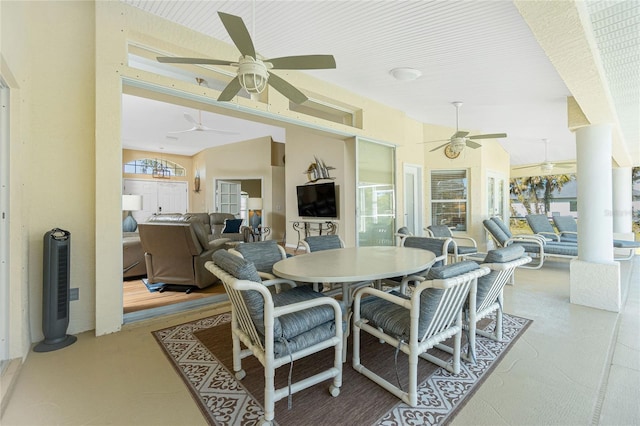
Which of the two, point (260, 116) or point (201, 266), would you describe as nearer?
point (260, 116)

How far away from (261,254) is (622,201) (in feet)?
29.1

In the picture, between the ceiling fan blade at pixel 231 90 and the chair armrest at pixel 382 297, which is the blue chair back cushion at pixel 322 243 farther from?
the ceiling fan blade at pixel 231 90

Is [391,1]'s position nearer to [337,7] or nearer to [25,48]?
[337,7]

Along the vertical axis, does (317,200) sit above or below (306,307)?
above

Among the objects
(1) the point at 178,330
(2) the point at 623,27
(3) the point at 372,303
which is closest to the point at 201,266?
(1) the point at 178,330

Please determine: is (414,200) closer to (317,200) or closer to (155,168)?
(317,200)

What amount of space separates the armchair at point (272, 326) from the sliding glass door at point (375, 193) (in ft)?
10.3

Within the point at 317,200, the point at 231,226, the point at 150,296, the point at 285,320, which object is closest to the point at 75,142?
the point at 150,296

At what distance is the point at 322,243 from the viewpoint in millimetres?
3170

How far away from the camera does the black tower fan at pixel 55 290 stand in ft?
7.36

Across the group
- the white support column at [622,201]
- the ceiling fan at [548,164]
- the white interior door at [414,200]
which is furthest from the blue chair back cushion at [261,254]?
the white support column at [622,201]

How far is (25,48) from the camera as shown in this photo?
7.29ft

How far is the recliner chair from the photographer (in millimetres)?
3658

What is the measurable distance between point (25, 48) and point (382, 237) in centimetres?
487
